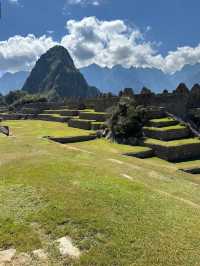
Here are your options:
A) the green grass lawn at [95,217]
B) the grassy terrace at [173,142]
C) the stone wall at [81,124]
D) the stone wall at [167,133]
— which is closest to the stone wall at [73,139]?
the stone wall at [167,133]

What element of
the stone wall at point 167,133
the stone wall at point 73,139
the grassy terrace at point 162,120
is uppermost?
the grassy terrace at point 162,120

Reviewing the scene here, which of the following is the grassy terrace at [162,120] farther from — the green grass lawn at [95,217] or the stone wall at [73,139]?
the green grass lawn at [95,217]

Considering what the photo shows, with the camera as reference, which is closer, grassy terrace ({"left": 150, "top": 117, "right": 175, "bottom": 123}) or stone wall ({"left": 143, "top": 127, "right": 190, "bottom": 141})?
stone wall ({"left": 143, "top": 127, "right": 190, "bottom": 141})

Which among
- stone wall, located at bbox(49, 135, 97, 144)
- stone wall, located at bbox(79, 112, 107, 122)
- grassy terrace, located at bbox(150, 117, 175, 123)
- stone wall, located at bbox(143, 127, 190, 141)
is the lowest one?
stone wall, located at bbox(49, 135, 97, 144)

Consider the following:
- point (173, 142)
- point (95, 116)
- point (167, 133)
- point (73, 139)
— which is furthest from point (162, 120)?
point (95, 116)

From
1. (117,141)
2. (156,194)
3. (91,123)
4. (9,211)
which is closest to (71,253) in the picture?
(9,211)

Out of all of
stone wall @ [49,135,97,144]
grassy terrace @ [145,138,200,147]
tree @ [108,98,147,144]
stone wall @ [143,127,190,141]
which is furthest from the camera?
tree @ [108,98,147,144]

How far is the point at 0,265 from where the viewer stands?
6965 mm

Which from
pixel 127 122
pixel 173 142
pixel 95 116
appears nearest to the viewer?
pixel 173 142

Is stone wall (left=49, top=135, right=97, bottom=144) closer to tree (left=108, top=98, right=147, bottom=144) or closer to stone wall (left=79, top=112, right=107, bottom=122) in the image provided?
tree (left=108, top=98, right=147, bottom=144)

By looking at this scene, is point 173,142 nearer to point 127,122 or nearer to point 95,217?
point 127,122

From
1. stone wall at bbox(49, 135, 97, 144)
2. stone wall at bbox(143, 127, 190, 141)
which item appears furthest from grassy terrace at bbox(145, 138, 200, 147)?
stone wall at bbox(49, 135, 97, 144)

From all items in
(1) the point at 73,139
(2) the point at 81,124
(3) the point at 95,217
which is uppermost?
(3) the point at 95,217

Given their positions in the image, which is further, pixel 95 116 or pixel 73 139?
pixel 95 116
